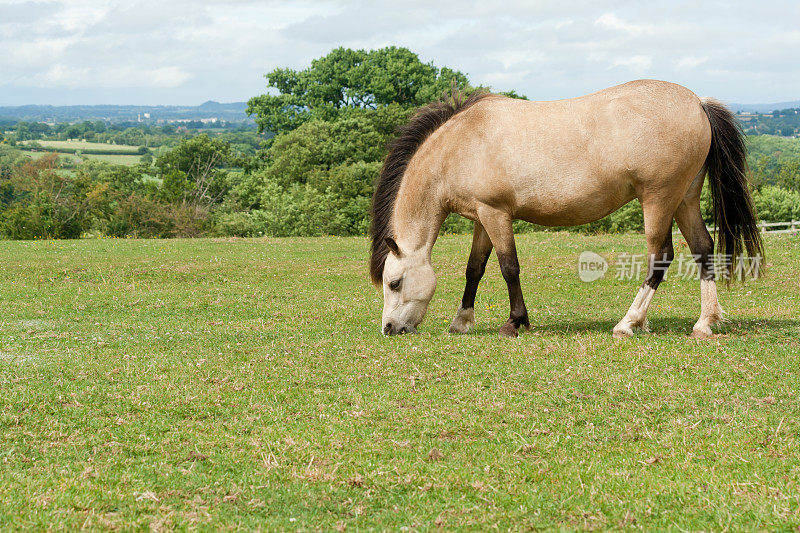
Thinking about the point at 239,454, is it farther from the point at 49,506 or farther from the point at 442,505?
the point at 442,505

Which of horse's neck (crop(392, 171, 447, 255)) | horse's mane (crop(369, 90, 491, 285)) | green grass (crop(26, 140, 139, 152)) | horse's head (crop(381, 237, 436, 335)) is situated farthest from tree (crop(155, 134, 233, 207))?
green grass (crop(26, 140, 139, 152))

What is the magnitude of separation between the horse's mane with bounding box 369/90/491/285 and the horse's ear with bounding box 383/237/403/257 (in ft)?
0.92

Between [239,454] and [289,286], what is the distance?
10.6 metres

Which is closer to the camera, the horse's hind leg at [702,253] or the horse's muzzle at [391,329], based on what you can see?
the horse's hind leg at [702,253]

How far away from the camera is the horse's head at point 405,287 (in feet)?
32.2

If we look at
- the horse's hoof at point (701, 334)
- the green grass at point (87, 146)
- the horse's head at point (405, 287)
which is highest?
the green grass at point (87, 146)

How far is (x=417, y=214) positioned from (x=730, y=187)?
435cm

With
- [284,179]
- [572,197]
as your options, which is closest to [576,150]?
[572,197]

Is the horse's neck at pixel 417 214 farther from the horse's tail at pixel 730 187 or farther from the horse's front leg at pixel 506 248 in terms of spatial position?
Result: the horse's tail at pixel 730 187

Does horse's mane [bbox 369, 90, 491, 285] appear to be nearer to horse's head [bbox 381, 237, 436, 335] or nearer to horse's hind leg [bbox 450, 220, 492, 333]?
horse's head [bbox 381, 237, 436, 335]

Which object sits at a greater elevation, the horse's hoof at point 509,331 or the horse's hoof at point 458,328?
the horse's hoof at point 509,331

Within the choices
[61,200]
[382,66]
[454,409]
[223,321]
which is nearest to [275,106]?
[382,66]

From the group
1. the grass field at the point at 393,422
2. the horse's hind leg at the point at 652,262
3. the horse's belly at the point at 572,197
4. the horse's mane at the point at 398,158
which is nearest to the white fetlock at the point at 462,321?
the grass field at the point at 393,422

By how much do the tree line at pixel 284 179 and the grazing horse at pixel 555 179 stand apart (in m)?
26.6
